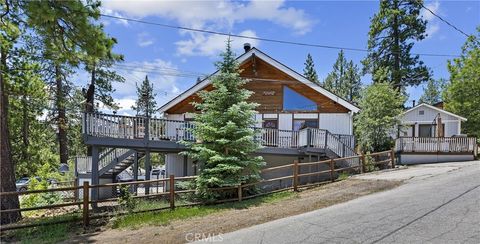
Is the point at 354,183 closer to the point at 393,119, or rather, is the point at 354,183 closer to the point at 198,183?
the point at 198,183

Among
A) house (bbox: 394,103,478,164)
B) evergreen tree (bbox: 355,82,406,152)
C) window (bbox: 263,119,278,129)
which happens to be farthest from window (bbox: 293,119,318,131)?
house (bbox: 394,103,478,164)

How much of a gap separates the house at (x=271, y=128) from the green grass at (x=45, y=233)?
5070mm

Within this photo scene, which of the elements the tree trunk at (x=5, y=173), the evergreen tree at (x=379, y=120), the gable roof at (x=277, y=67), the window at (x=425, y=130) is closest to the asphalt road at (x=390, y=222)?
the tree trunk at (x=5, y=173)

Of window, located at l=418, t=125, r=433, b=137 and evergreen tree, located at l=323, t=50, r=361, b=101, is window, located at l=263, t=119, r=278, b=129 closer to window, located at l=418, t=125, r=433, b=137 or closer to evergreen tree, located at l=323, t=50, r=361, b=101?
window, located at l=418, t=125, r=433, b=137

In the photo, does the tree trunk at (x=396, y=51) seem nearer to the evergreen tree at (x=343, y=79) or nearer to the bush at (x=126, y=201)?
the evergreen tree at (x=343, y=79)

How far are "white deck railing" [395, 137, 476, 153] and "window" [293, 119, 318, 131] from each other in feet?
18.0

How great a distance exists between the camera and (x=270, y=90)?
20.6 m

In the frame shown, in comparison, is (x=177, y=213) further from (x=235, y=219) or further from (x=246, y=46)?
(x=246, y=46)

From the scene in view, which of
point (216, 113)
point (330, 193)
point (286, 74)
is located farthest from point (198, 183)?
point (286, 74)

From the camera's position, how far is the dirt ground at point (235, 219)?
28.4 ft

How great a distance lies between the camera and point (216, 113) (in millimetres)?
13297

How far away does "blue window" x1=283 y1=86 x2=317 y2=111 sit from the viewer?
2027 centimetres

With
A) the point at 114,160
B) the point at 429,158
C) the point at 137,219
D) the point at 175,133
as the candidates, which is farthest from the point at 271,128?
the point at 429,158

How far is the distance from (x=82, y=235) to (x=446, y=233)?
26.3ft
